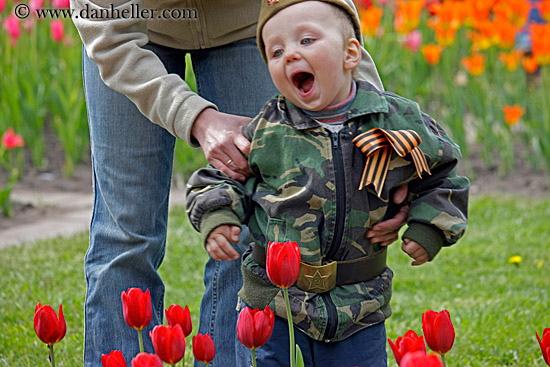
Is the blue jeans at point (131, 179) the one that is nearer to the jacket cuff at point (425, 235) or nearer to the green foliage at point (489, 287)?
the jacket cuff at point (425, 235)

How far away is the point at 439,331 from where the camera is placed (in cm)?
143

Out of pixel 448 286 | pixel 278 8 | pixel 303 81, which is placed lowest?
pixel 448 286

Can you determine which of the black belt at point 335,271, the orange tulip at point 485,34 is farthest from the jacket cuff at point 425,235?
the orange tulip at point 485,34

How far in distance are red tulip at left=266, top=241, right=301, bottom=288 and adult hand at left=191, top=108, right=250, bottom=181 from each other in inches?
18.1

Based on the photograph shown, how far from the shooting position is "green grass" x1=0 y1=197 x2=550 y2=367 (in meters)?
2.81

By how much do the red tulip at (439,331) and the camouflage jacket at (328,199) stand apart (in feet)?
1.33

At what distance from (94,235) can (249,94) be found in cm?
61

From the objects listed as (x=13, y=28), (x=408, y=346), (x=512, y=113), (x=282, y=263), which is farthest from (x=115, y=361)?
(x=13, y=28)

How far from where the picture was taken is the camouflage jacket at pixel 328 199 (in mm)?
1834

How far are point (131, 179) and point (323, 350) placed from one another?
708 mm

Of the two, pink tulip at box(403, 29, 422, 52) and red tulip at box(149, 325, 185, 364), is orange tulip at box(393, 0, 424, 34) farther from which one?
red tulip at box(149, 325, 185, 364)

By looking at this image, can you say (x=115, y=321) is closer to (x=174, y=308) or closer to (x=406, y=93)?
(x=174, y=308)

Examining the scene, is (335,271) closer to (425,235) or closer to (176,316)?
(425,235)

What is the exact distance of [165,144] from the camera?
2.21 m
